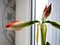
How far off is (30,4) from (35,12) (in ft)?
0.25

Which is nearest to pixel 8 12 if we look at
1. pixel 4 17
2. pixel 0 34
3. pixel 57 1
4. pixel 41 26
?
pixel 4 17

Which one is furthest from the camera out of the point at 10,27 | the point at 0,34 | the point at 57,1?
the point at 0,34

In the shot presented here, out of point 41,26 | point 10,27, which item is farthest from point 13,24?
point 41,26

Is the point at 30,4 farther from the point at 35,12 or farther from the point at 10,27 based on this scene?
the point at 10,27

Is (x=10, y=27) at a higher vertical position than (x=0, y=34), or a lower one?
higher

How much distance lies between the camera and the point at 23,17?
94 centimetres

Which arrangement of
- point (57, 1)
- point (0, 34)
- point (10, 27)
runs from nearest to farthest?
point (10, 27)
point (57, 1)
point (0, 34)

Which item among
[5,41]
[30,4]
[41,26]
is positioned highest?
[30,4]

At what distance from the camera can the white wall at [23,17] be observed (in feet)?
3.02

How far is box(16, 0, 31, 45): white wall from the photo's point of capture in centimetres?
92

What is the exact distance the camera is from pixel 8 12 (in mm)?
1026

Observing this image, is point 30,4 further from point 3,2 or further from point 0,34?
point 0,34

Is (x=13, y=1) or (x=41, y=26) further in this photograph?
(x=13, y=1)

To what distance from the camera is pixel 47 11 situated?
0.41 m
